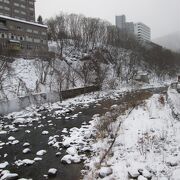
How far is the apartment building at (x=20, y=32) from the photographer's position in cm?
4445

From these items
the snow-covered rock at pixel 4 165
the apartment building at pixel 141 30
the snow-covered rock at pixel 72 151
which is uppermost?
the apartment building at pixel 141 30

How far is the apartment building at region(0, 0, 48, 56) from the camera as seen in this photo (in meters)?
44.4

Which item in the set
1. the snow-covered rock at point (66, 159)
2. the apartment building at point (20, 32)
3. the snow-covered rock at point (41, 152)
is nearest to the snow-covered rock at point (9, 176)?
the snow-covered rock at point (66, 159)

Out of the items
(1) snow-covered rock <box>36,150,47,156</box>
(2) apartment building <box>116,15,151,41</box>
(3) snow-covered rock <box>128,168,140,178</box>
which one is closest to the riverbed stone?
(1) snow-covered rock <box>36,150,47,156</box>

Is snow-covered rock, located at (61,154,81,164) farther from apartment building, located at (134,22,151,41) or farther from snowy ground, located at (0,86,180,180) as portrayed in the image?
apartment building, located at (134,22,151,41)

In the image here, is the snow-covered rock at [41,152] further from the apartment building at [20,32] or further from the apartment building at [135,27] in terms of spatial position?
the apartment building at [135,27]

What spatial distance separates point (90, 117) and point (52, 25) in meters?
56.0

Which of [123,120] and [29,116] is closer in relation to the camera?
[123,120]

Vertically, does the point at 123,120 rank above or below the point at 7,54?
below

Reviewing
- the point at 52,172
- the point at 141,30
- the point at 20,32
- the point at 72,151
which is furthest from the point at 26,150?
the point at 141,30

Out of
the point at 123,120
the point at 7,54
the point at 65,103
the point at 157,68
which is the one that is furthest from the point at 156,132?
the point at 157,68

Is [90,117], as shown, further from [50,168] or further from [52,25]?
[52,25]

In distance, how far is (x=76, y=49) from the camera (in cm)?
6259

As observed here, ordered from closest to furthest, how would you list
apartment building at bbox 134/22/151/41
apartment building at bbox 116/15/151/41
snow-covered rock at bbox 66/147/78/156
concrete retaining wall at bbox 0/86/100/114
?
snow-covered rock at bbox 66/147/78/156, concrete retaining wall at bbox 0/86/100/114, apartment building at bbox 116/15/151/41, apartment building at bbox 134/22/151/41
